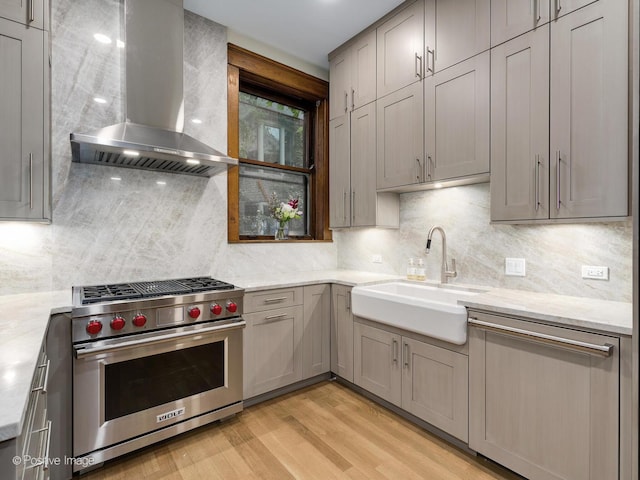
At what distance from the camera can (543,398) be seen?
5.34 ft

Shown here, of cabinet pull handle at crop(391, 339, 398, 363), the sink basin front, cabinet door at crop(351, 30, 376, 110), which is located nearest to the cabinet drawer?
the sink basin front

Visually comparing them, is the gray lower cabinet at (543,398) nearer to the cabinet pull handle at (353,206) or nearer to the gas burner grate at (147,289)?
the cabinet pull handle at (353,206)

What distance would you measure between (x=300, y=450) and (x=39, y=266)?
2.00m

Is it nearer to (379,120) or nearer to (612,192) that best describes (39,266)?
(379,120)

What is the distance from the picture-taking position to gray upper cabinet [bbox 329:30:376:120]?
9.45 ft

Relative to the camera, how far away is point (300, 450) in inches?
80.0

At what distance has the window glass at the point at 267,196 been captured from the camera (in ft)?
10.4

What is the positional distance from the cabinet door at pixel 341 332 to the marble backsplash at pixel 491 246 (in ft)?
2.07

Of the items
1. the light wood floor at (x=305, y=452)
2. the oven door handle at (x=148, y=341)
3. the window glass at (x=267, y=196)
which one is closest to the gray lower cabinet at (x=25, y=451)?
the oven door handle at (x=148, y=341)

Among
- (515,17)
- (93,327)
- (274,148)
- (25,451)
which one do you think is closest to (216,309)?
(93,327)

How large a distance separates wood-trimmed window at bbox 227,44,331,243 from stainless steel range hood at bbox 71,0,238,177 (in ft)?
1.87

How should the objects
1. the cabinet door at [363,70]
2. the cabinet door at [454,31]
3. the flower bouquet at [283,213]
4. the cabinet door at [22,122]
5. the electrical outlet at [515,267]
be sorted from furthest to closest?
the flower bouquet at [283,213] → the cabinet door at [363,70] → the electrical outlet at [515,267] → the cabinet door at [454,31] → the cabinet door at [22,122]

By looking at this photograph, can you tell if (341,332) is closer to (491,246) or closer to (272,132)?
(491,246)

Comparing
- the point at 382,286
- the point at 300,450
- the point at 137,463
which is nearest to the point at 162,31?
the point at 382,286
